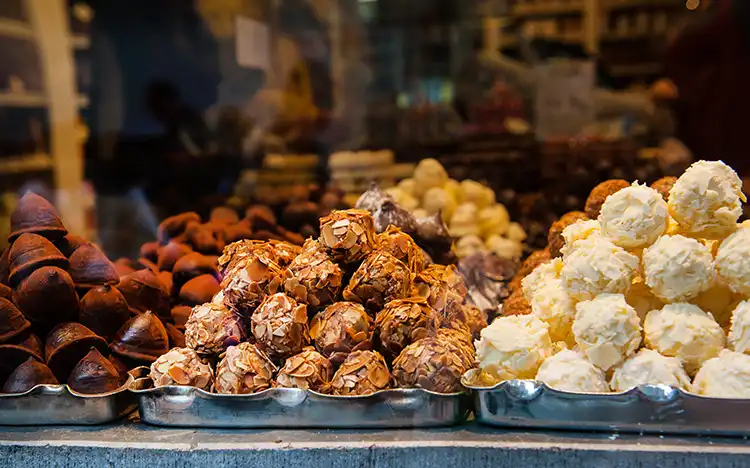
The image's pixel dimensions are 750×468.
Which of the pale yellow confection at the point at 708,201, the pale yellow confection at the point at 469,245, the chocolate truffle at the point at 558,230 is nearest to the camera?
the pale yellow confection at the point at 708,201

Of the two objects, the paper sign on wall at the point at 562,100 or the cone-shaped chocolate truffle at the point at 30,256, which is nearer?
the cone-shaped chocolate truffle at the point at 30,256

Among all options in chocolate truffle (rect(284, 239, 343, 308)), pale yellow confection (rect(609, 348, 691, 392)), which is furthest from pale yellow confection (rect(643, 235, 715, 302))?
chocolate truffle (rect(284, 239, 343, 308))

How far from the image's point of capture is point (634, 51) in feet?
16.8

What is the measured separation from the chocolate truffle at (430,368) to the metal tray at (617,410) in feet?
0.22

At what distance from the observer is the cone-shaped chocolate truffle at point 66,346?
1439 mm

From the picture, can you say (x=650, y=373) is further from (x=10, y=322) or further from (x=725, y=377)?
(x=10, y=322)

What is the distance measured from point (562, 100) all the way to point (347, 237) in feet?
9.21

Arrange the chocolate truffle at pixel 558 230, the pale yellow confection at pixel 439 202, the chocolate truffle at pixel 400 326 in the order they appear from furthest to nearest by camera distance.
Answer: the pale yellow confection at pixel 439 202, the chocolate truffle at pixel 558 230, the chocolate truffle at pixel 400 326

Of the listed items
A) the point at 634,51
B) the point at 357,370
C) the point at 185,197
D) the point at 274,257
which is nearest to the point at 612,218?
the point at 357,370

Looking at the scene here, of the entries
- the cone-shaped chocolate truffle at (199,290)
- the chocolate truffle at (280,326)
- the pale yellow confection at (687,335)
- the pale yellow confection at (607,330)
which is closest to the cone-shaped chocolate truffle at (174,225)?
the cone-shaped chocolate truffle at (199,290)

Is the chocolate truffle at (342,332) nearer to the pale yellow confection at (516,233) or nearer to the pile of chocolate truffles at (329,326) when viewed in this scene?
the pile of chocolate truffles at (329,326)

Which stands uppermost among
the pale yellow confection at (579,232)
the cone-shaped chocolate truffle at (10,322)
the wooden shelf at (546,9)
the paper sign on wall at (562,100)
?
the wooden shelf at (546,9)

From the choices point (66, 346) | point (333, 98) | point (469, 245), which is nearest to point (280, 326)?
point (66, 346)

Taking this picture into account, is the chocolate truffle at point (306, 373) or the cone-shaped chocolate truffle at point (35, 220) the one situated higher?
the cone-shaped chocolate truffle at point (35, 220)
